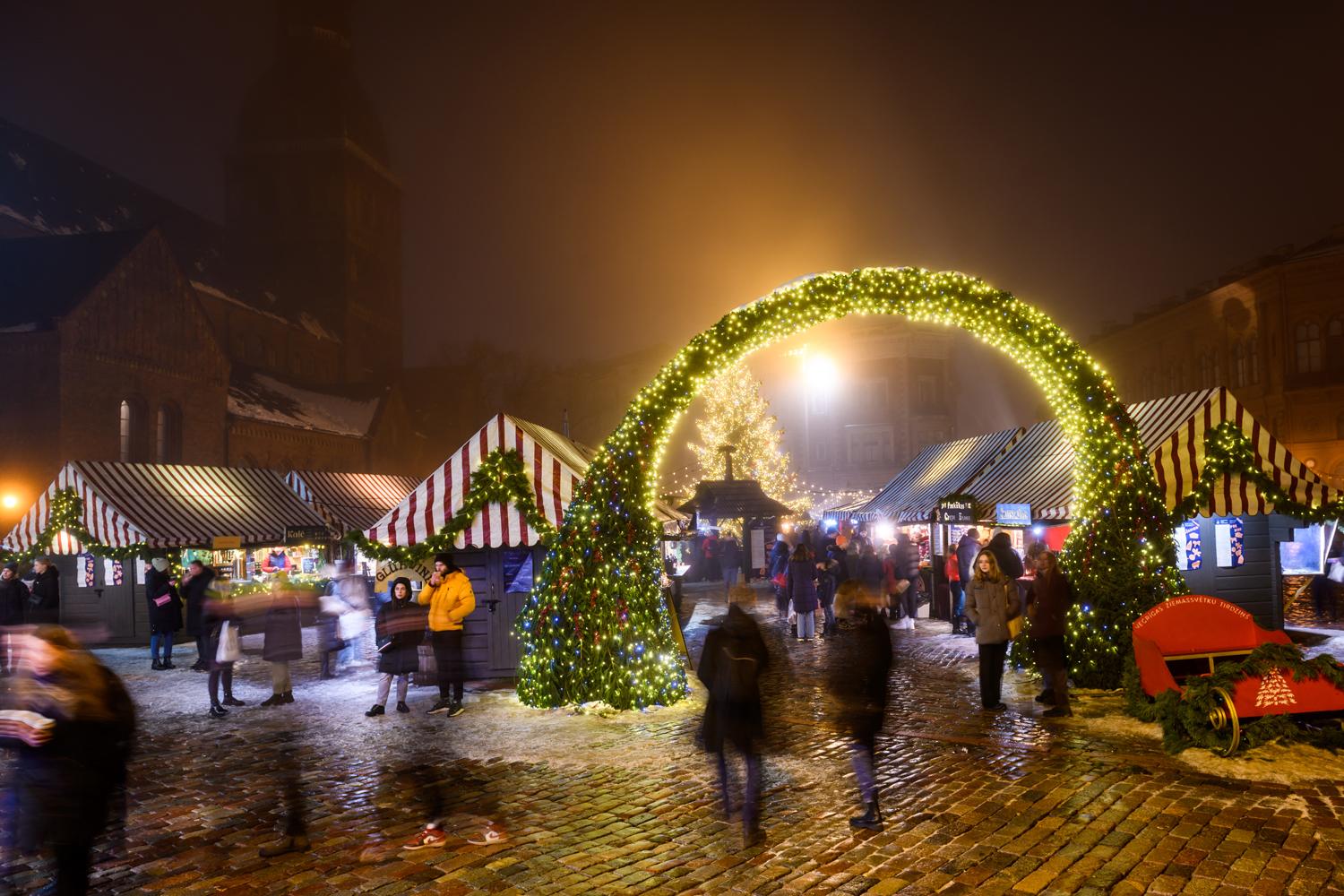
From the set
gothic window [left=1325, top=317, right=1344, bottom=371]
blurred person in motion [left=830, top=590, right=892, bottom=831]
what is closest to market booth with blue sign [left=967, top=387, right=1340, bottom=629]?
blurred person in motion [left=830, top=590, right=892, bottom=831]

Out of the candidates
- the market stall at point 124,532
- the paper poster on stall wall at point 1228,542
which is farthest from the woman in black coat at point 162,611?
the paper poster on stall wall at point 1228,542

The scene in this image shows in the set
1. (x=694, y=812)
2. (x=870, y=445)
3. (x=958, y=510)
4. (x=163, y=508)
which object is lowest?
(x=694, y=812)

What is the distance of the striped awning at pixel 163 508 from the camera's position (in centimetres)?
1802

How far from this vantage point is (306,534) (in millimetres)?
21578

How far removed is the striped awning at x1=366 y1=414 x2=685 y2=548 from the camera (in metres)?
12.3

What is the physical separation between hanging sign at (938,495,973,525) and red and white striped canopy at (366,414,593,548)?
7.55 m

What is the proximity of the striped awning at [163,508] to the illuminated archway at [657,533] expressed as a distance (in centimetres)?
1081

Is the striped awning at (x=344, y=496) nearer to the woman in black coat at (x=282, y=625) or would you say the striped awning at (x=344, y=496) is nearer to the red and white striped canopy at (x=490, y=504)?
the red and white striped canopy at (x=490, y=504)

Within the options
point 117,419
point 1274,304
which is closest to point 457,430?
point 117,419

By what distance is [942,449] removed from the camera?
25109 millimetres

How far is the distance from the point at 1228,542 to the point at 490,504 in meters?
11.5

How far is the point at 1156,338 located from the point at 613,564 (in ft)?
163

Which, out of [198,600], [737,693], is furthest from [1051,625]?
[198,600]

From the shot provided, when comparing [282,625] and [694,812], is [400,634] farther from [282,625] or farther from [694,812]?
[694,812]
